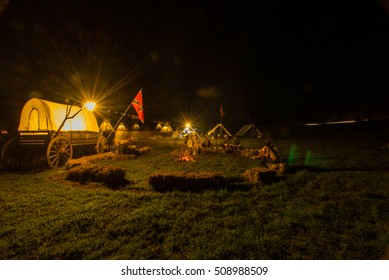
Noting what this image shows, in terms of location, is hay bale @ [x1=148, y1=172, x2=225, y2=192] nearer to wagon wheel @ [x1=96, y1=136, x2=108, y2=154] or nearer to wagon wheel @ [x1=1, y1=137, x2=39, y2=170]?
wagon wheel @ [x1=1, y1=137, x2=39, y2=170]

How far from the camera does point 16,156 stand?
9180 millimetres

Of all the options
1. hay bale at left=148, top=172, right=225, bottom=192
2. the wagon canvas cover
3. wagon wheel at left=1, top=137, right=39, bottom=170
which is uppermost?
the wagon canvas cover

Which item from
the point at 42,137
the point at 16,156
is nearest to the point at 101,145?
the point at 42,137

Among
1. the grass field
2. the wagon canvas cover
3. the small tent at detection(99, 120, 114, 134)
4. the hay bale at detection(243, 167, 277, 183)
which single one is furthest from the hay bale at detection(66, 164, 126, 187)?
the small tent at detection(99, 120, 114, 134)

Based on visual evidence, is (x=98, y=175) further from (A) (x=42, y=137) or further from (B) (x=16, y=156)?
(B) (x=16, y=156)

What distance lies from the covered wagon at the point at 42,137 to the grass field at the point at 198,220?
2.21 metres

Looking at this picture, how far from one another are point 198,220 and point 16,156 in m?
9.14

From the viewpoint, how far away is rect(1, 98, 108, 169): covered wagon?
8.85m

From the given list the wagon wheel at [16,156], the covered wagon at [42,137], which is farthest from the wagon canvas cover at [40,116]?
the wagon wheel at [16,156]

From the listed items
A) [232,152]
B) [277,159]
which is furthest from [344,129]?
[277,159]

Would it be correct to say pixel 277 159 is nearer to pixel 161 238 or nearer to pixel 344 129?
pixel 161 238

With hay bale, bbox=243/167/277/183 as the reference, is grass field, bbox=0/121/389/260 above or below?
below

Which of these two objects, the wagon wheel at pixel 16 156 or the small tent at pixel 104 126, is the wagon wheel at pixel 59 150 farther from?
the small tent at pixel 104 126

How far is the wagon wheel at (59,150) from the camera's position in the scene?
9409 mm
